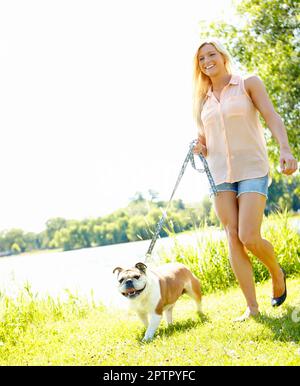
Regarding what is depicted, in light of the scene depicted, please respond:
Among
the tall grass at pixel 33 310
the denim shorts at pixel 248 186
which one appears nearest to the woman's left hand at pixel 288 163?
the denim shorts at pixel 248 186

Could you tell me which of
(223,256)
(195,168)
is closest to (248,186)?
(195,168)

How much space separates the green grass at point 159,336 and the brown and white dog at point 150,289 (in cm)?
15

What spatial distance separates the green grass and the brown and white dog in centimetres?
15

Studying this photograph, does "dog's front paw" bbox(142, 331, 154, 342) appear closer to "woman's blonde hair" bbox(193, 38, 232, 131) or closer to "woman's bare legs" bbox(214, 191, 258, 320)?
"woman's bare legs" bbox(214, 191, 258, 320)

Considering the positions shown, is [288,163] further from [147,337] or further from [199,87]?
[147,337]

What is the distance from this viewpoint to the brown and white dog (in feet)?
12.4

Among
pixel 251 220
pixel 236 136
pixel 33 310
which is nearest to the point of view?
pixel 251 220

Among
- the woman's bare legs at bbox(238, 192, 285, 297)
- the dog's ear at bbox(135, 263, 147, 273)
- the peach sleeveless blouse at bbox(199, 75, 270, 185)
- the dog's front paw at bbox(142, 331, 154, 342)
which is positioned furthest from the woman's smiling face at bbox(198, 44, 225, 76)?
the dog's front paw at bbox(142, 331, 154, 342)

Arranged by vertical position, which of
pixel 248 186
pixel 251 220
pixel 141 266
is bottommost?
pixel 141 266

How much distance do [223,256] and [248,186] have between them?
3.45 metres

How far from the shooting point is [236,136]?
398cm
